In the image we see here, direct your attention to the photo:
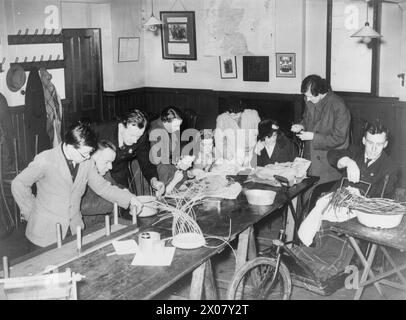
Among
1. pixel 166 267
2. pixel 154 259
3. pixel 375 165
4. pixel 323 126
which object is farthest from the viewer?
pixel 323 126

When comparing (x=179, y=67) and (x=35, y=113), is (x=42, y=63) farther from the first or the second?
(x=179, y=67)

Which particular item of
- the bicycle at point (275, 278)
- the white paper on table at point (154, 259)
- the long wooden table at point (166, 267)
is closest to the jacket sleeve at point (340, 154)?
the bicycle at point (275, 278)

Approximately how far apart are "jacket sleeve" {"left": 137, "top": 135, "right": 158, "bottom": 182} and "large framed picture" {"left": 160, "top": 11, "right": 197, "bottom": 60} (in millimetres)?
3909

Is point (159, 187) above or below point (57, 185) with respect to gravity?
below

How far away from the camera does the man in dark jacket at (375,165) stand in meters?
4.37

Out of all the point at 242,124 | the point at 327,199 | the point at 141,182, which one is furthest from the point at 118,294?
the point at 242,124

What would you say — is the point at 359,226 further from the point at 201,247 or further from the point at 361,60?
the point at 361,60

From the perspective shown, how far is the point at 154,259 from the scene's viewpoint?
318 cm

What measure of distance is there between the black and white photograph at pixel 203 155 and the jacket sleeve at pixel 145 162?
14 mm

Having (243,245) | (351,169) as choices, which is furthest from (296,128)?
(243,245)

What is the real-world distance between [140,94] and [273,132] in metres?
4.13

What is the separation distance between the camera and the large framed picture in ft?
28.0

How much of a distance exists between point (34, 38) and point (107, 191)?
12.2 feet
